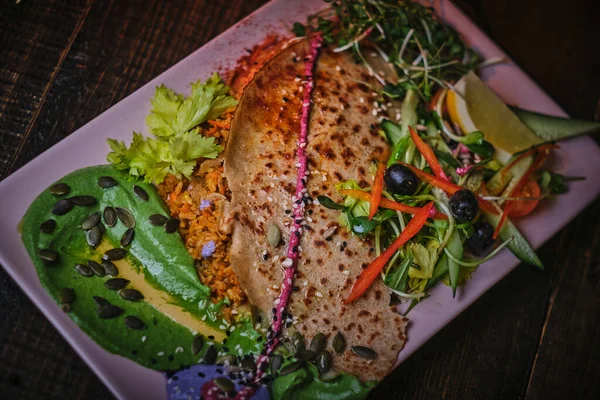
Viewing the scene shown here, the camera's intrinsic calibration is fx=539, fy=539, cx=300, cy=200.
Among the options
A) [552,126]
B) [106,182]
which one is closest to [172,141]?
[106,182]

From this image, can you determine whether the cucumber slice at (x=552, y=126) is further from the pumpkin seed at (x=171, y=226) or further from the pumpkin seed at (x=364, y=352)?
the pumpkin seed at (x=171, y=226)

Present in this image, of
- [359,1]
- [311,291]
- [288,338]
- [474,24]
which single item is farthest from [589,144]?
[288,338]

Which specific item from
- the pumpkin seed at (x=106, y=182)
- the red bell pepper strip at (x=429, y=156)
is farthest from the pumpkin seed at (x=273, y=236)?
the red bell pepper strip at (x=429, y=156)

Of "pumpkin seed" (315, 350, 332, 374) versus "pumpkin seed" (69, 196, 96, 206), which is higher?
"pumpkin seed" (69, 196, 96, 206)

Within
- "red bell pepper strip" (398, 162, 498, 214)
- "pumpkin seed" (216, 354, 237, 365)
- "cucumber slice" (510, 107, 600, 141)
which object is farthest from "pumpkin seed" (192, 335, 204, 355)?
"cucumber slice" (510, 107, 600, 141)

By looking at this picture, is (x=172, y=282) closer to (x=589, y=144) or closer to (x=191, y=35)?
(x=191, y=35)

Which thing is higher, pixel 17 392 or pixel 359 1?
pixel 359 1

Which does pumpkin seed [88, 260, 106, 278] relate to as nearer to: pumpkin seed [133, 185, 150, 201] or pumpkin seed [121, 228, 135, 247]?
pumpkin seed [121, 228, 135, 247]

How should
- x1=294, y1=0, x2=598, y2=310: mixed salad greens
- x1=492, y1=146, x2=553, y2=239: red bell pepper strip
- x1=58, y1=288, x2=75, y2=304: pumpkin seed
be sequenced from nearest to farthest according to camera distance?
x1=58, y1=288, x2=75, y2=304: pumpkin seed → x1=294, y1=0, x2=598, y2=310: mixed salad greens → x1=492, y1=146, x2=553, y2=239: red bell pepper strip
